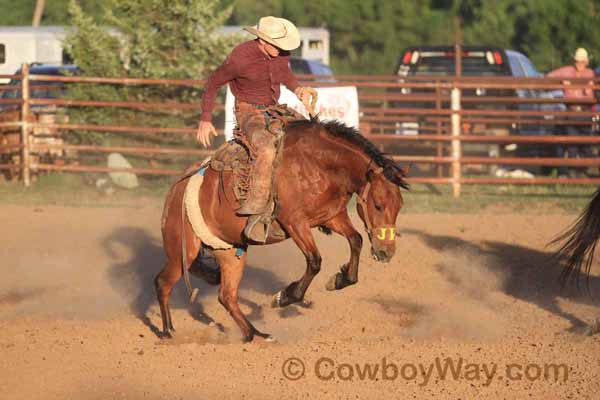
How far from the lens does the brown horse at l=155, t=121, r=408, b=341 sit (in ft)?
21.6

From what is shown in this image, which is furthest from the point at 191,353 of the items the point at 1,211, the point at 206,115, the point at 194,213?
the point at 1,211

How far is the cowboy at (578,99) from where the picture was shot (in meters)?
14.5

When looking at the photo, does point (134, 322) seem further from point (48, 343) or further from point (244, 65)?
point (244, 65)

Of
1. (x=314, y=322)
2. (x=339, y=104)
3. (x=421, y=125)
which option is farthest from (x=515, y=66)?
(x=314, y=322)

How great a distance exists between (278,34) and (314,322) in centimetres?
217

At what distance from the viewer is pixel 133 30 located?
15430mm

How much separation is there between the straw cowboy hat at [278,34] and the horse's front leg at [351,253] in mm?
1182

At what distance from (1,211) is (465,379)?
8.55 meters

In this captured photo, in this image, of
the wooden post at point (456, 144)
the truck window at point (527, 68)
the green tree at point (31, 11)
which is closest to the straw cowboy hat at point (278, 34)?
the wooden post at point (456, 144)

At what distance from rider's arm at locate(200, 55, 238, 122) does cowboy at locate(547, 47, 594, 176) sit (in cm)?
831

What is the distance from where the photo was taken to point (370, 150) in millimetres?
6695

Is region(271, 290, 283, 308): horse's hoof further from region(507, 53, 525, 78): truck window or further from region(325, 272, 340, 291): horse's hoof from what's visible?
Result: region(507, 53, 525, 78): truck window

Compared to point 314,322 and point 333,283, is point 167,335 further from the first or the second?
point 333,283

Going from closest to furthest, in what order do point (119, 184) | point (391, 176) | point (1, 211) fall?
1. point (391, 176)
2. point (1, 211)
3. point (119, 184)
